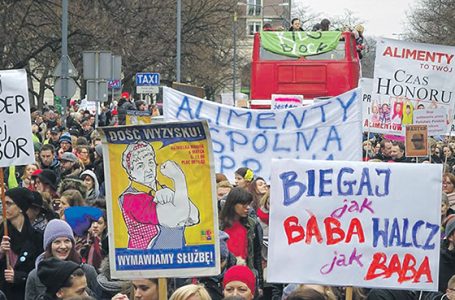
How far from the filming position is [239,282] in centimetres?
724

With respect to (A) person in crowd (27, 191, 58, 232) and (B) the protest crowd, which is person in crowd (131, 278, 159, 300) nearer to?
(B) the protest crowd

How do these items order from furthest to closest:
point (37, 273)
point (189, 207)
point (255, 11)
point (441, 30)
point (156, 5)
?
point (255, 11), point (441, 30), point (156, 5), point (37, 273), point (189, 207)

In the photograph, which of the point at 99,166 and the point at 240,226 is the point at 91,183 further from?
the point at 240,226

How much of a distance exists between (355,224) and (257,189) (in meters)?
3.83

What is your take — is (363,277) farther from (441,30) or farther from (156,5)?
(441,30)

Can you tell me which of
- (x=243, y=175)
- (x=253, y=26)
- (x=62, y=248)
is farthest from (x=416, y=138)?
(x=253, y=26)

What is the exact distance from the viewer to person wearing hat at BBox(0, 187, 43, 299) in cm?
836

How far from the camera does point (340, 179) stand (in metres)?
7.16

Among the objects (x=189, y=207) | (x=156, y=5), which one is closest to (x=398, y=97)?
(x=189, y=207)

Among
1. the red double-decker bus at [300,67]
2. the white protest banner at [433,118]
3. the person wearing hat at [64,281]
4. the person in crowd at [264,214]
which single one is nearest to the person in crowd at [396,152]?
the white protest banner at [433,118]

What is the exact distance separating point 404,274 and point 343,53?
57.6 ft

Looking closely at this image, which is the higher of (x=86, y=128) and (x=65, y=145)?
(x=65, y=145)

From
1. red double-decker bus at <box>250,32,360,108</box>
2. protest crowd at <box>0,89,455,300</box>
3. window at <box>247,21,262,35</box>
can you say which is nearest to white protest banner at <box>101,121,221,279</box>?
protest crowd at <box>0,89,455,300</box>

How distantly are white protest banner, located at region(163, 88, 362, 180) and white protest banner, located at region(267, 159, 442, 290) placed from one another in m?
4.77
